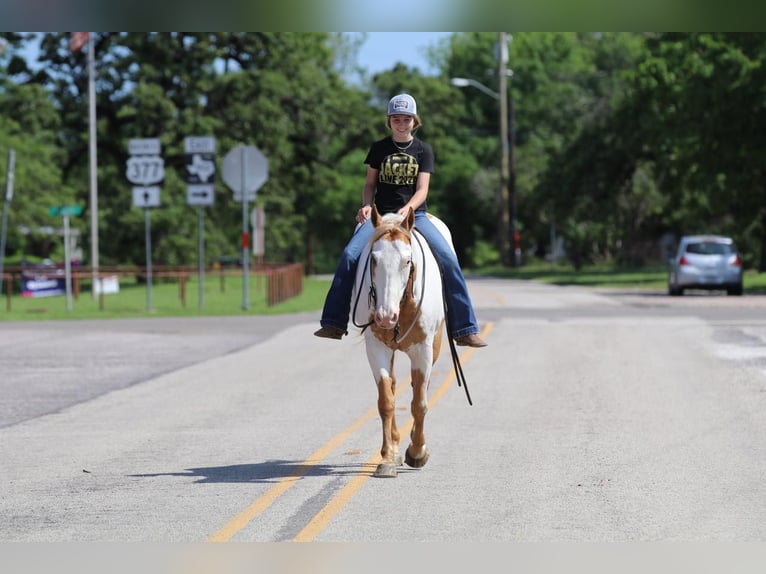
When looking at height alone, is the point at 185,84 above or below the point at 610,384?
above

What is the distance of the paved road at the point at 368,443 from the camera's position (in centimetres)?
888

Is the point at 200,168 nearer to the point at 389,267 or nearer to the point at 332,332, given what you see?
the point at 332,332

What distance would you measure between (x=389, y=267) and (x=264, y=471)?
1.93 meters

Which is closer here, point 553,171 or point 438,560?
point 438,560

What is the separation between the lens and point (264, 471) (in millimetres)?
11047

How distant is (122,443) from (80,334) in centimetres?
1621

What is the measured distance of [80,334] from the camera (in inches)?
1137

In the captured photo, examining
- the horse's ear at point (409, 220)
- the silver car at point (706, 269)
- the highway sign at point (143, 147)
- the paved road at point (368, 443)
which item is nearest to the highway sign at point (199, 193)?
the highway sign at point (143, 147)

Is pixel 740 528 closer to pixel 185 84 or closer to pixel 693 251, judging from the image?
pixel 693 251

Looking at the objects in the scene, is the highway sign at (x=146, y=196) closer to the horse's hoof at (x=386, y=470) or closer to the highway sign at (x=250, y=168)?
the highway sign at (x=250, y=168)

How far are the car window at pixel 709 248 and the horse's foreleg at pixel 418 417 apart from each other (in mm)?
31960

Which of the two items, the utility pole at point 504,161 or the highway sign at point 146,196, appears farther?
the utility pole at point 504,161

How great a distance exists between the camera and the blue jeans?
10773mm

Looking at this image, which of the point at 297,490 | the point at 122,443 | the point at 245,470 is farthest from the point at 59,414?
the point at 297,490
